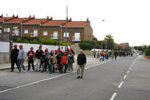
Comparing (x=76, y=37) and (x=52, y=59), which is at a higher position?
(x=76, y=37)

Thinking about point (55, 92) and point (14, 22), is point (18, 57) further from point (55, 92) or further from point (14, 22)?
point (14, 22)

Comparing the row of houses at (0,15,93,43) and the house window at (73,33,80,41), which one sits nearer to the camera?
the row of houses at (0,15,93,43)

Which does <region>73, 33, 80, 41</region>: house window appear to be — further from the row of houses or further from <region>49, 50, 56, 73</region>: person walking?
<region>49, 50, 56, 73</region>: person walking

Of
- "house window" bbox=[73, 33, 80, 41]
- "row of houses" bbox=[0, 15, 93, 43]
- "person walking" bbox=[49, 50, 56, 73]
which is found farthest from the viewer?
"house window" bbox=[73, 33, 80, 41]

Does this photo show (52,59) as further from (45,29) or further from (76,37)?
(45,29)

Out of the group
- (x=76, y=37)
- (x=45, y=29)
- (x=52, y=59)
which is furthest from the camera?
(x=76, y=37)

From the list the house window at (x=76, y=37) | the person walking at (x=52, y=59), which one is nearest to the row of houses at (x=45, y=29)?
the house window at (x=76, y=37)

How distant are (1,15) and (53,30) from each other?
2208 cm

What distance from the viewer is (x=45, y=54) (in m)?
19.5

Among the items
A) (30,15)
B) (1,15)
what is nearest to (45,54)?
(30,15)

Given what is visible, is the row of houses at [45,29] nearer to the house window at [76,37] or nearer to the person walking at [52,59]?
the house window at [76,37]

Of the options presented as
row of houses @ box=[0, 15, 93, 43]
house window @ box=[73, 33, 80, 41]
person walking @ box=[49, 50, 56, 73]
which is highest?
row of houses @ box=[0, 15, 93, 43]

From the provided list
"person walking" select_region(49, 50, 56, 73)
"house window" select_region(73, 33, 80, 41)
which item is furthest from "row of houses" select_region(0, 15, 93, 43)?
"person walking" select_region(49, 50, 56, 73)

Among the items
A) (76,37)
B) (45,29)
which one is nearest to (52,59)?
(76,37)
